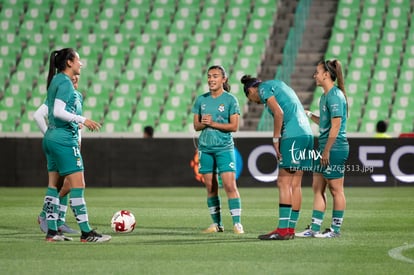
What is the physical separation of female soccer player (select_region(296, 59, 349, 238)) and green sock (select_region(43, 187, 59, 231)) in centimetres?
278

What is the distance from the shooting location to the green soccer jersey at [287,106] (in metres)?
10.4

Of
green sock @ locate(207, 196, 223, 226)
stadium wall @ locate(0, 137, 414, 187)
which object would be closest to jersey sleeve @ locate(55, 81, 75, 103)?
green sock @ locate(207, 196, 223, 226)

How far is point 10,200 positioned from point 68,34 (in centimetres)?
1020

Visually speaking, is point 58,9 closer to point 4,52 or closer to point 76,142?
point 4,52

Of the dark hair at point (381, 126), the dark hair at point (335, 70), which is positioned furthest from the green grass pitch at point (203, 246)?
the dark hair at point (381, 126)

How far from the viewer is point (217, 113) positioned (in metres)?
11.4

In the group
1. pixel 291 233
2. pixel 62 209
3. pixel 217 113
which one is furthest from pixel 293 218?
pixel 62 209

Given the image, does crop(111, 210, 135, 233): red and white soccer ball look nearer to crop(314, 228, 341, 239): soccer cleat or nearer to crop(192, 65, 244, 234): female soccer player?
crop(192, 65, 244, 234): female soccer player

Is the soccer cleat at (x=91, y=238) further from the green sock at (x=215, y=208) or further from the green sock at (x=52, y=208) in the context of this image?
the green sock at (x=215, y=208)

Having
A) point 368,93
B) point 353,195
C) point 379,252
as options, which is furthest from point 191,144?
point 379,252

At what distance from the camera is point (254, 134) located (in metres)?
20.9

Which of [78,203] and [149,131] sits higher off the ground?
[149,131]

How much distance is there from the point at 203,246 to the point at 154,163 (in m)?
11.0

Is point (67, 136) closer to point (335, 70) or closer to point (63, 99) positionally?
point (63, 99)
